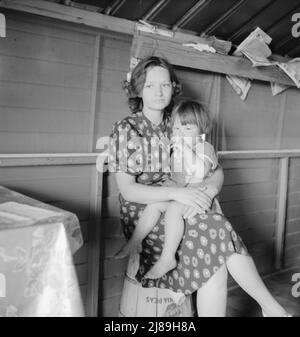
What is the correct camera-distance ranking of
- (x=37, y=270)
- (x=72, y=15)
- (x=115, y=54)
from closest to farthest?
(x=37, y=270) → (x=72, y=15) → (x=115, y=54)

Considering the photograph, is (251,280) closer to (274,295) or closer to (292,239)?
(274,295)

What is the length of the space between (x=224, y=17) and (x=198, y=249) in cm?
139

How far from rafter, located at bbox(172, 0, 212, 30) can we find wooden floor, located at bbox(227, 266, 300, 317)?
175 cm

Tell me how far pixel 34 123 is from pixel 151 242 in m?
0.77

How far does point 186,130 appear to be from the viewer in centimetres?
196

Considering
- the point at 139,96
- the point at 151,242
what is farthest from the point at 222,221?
the point at 139,96

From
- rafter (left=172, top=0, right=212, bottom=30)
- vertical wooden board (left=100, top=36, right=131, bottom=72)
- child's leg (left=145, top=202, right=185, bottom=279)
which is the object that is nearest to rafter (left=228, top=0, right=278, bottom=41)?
rafter (left=172, top=0, right=212, bottom=30)

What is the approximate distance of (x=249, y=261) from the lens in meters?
A: 1.69

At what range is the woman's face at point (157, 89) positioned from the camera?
1.94 metres

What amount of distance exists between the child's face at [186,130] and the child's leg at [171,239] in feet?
1.29

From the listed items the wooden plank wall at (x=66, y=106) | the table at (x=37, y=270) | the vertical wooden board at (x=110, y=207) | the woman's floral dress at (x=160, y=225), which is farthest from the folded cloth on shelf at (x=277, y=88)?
the table at (x=37, y=270)

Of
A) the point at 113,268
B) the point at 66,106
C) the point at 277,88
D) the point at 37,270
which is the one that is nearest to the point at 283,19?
the point at 277,88

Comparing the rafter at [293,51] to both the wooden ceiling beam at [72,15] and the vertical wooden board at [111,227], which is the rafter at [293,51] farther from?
the vertical wooden board at [111,227]

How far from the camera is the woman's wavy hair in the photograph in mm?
1974
